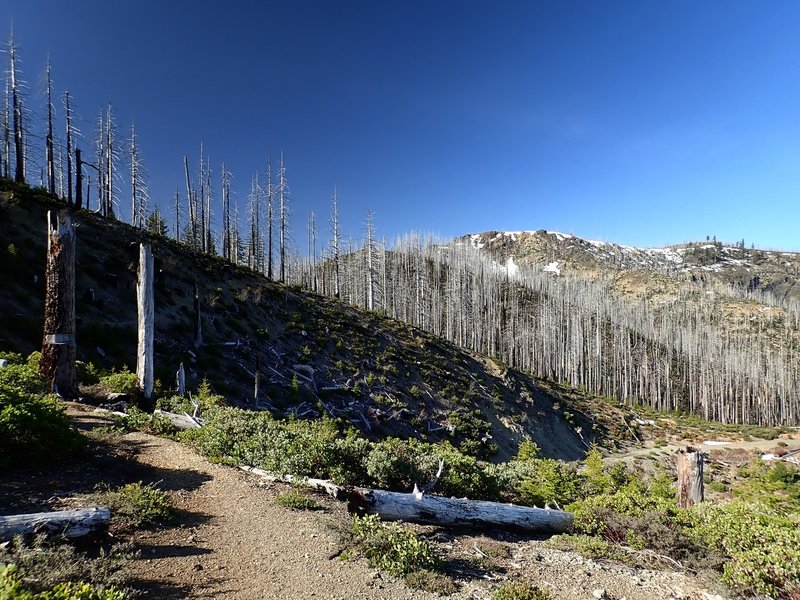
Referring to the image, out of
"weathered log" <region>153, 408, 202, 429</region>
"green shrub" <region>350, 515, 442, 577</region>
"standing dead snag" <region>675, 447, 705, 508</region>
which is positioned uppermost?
"weathered log" <region>153, 408, 202, 429</region>

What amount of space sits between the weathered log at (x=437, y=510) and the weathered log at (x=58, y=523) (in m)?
3.28

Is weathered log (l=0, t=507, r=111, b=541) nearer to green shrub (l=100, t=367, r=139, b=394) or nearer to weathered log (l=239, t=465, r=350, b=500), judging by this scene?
weathered log (l=239, t=465, r=350, b=500)

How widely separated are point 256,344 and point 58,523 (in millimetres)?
21000

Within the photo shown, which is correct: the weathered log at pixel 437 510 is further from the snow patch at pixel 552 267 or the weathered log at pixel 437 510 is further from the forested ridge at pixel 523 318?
the snow patch at pixel 552 267

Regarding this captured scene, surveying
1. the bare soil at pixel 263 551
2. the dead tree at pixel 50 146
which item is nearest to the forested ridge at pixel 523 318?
the dead tree at pixel 50 146

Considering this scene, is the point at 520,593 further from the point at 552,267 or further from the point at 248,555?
the point at 552,267

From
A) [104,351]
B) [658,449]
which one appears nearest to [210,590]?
[104,351]

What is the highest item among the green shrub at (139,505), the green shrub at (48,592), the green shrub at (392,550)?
the green shrub at (48,592)

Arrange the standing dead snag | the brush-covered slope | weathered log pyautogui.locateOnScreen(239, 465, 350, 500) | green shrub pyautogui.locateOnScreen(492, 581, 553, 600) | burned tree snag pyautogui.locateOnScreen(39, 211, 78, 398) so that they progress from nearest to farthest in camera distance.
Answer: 1. green shrub pyautogui.locateOnScreen(492, 581, 553, 600)
2. weathered log pyautogui.locateOnScreen(239, 465, 350, 500)
3. the standing dead snag
4. burned tree snag pyautogui.locateOnScreen(39, 211, 78, 398)
5. the brush-covered slope

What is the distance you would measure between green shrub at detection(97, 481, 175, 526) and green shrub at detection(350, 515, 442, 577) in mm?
2603

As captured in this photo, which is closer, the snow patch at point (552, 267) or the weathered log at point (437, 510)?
the weathered log at point (437, 510)

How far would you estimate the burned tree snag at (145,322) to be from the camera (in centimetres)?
1209

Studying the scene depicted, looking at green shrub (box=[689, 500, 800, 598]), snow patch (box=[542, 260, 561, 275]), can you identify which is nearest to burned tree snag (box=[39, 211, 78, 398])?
green shrub (box=[689, 500, 800, 598])

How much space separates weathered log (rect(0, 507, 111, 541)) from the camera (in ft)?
12.7
